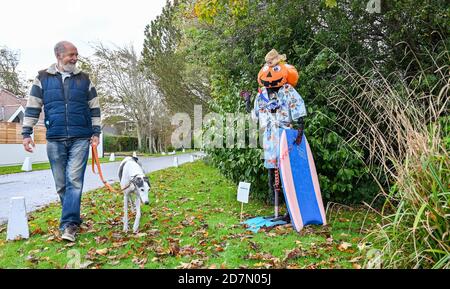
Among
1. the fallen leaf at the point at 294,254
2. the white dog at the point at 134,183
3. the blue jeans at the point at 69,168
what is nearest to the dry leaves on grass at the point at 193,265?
the fallen leaf at the point at 294,254

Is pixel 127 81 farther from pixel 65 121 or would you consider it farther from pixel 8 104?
pixel 65 121

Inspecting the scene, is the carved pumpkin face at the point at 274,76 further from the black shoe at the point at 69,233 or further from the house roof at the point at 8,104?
the house roof at the point at 8,104

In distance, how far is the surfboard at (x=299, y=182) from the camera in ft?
15.6

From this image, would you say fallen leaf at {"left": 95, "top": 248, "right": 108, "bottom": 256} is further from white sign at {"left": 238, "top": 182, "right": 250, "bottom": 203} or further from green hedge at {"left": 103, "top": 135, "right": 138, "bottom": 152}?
green hedge at {"left": 103, "top": 135, "right": 138, "bottom": 152}

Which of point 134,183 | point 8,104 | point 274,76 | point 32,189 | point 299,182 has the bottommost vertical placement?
point 32,189

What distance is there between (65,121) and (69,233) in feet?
4.25

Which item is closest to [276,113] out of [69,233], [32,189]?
[69,233]

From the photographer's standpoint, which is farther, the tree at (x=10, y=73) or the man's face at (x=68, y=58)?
the tree at (x=10, y=73)

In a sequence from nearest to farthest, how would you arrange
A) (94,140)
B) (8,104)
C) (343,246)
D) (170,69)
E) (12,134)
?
1. (343,246)
2. (94,140)
3. (12,134)
4. (170,69)
5. (8,104)

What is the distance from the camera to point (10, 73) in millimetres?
30578

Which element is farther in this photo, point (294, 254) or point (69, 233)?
point (69, 233)

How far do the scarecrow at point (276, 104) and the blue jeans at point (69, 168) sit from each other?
2396 mm
